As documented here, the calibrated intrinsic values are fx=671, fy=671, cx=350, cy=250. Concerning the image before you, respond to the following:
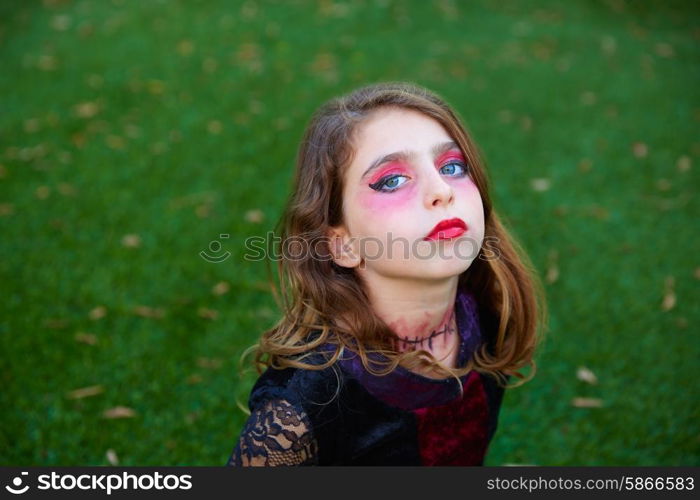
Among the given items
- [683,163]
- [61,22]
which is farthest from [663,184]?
[61,22]

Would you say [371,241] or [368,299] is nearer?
[371,241]

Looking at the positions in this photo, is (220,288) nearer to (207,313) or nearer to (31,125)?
(207,313)

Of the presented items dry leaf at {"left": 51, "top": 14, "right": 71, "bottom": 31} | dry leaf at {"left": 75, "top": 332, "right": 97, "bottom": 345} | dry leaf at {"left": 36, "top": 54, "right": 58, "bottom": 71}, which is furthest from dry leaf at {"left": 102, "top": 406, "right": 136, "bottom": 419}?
dry leaf at {"left": 51, "top": 14, "right": 71, "bottom": 31}

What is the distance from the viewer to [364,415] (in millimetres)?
2146

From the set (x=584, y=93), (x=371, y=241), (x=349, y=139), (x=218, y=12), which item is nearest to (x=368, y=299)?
(x=371, y=241)

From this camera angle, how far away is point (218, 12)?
350 inches

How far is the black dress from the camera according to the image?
2.00 meters

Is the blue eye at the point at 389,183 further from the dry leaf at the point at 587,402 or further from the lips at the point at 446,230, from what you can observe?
the dry leaf at the point at 587,402

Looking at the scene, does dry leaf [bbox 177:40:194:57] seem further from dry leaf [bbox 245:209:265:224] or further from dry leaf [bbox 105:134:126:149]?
dry leaf [bbox 245:209:265:224]

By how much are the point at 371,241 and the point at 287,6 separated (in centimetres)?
791

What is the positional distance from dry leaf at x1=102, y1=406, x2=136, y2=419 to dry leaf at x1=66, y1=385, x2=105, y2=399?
16 cm

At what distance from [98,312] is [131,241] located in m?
0.82

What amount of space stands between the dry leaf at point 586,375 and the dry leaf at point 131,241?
2991mm

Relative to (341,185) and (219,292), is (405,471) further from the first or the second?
(219,292)
